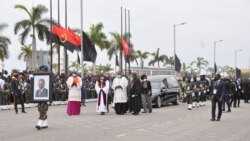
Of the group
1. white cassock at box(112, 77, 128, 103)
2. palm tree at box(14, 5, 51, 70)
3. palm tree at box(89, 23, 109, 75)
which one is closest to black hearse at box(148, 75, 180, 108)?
white cassock at box(112, 77, 128, 103)

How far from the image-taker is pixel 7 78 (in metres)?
30.7

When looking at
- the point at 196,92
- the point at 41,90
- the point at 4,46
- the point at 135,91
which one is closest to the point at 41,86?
the point at 41,90

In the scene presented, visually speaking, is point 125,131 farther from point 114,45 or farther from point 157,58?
point 157,58

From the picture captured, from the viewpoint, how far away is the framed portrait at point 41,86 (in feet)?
55.7

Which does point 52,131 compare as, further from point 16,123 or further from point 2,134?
point 16,123

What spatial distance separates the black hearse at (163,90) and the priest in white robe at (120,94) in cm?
552

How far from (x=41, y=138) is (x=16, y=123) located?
5.13 meters

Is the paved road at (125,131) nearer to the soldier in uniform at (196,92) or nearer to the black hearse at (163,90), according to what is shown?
the soldier in uniform at (196,92)

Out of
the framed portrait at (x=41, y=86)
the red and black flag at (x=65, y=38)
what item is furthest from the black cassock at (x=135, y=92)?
the red and black flag at (x=65, y=38)

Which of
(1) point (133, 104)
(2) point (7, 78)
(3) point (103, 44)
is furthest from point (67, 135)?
(3) point (103, 44)

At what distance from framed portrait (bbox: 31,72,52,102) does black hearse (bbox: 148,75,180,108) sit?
1315cm

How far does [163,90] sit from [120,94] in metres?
6.93

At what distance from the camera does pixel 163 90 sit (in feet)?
102

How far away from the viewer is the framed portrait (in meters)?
17.0
